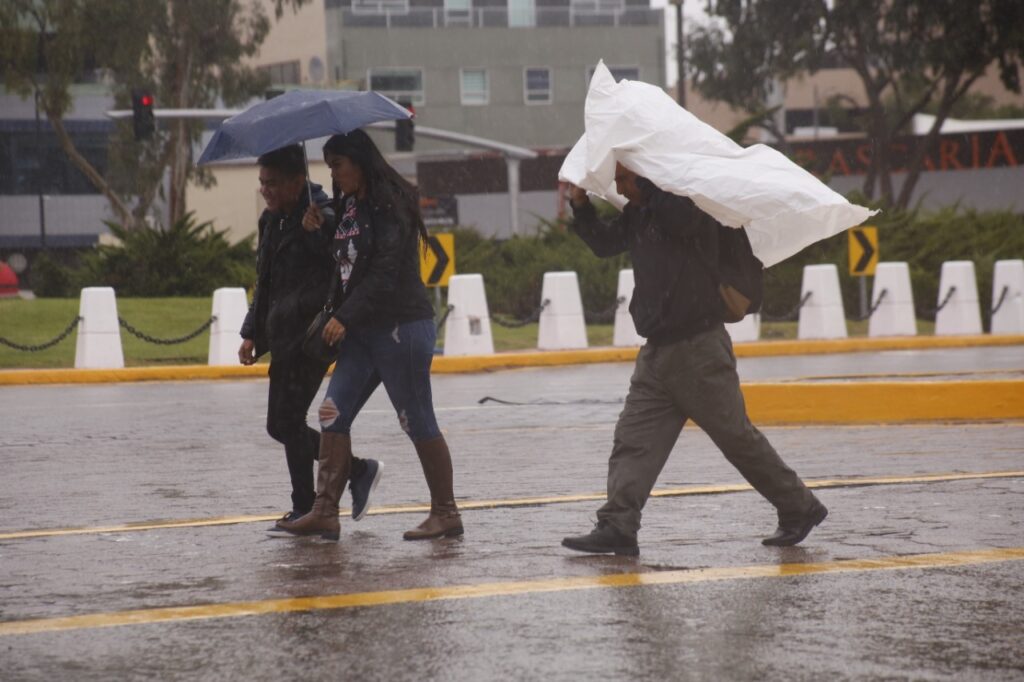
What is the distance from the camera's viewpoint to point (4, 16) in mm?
44719

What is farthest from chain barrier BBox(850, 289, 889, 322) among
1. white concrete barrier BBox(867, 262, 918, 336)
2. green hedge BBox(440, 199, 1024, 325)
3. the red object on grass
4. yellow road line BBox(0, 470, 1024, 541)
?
the red object on grass

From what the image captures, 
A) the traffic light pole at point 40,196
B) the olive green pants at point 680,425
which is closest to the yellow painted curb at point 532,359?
the olive green pants at point 680,425

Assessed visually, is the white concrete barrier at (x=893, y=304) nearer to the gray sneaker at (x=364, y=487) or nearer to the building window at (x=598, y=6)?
the gray sneaker at (x=364, y=487)

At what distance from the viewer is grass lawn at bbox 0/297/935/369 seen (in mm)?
21453

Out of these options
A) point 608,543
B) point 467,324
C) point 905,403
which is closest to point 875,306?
point 467,324

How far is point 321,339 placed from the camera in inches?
292

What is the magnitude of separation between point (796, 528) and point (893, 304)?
1805cm

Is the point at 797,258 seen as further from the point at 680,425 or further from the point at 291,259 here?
the point at 680,425

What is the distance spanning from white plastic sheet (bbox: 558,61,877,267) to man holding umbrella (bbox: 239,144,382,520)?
121cm

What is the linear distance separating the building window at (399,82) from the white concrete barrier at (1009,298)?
45.4 meters

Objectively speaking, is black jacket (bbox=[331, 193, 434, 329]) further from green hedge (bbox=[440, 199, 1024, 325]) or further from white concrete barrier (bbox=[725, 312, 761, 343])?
green hedge (bbox=[440, 199, 1024, 325])

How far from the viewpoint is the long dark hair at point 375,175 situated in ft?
24.2

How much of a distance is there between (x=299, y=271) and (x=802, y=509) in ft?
7.34

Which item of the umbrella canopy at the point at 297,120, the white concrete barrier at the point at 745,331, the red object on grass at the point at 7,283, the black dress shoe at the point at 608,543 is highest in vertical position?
the umbrella canopy at the point at 297,120
